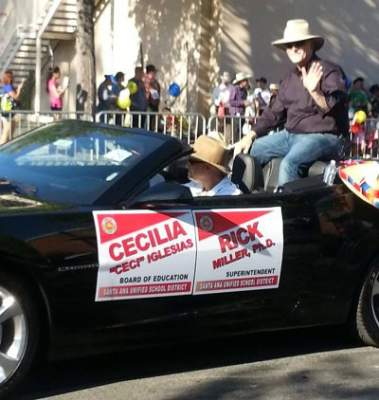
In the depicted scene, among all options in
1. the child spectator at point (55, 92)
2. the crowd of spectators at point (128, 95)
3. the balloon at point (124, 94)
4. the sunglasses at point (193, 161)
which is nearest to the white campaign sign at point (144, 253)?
the sunglasses at point (193, 161)

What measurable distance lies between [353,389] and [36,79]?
17926 millimetres

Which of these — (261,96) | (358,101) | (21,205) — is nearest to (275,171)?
(21,205)

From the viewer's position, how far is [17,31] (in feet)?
74.3

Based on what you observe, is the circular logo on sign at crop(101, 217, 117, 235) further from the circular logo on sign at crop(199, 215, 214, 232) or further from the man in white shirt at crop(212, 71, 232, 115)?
the man in white shirt at crop(212, 71, 232, 115)

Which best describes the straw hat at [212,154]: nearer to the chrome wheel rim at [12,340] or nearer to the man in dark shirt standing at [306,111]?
the man in dark shirt standing at [306,111]

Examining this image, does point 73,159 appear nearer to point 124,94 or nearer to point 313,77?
point 313,77

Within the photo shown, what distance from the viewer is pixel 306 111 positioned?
22.7ft

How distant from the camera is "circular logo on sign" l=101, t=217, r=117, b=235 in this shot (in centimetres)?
479

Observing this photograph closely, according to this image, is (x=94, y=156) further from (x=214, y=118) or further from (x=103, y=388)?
(x=214, y=118)

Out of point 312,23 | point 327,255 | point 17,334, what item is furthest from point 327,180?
point 312,23

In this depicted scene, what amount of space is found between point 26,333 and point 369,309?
2.34 meters

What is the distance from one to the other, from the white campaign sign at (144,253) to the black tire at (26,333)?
1.15 feet

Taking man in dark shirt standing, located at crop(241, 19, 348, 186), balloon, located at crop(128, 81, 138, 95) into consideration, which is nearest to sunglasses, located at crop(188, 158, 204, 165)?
man in dark shirt standing, located at crop(241, 19, 348, 186)

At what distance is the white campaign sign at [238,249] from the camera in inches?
201
